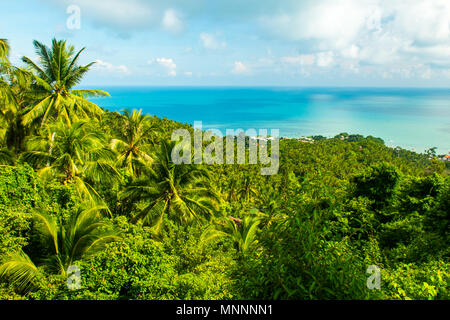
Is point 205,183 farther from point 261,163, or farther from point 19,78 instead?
point 261,163

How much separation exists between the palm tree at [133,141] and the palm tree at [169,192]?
403 centimetres

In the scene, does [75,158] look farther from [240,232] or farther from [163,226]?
[240,232]

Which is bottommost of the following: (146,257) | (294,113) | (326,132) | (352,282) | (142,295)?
(142,295)

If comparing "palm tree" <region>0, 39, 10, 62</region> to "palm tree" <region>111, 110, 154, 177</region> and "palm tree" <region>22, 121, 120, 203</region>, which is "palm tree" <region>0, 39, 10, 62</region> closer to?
"palm tree" <region>22, 121, 120, 203</region>

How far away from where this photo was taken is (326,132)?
11262 centimetres

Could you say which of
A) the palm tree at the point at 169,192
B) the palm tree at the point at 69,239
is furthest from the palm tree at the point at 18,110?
the palm tree at the point at 69,239

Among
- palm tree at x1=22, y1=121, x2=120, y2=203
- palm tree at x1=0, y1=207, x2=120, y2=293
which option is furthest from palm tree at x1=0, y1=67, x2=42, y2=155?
palm tree at x1=0, y1=207, x2=120, y2=293

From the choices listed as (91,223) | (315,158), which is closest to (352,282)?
(91,223)

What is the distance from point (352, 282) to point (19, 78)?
1482 centimetres

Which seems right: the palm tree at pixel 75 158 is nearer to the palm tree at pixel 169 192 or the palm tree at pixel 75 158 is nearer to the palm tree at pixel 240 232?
the palm tree at pixel 169 192

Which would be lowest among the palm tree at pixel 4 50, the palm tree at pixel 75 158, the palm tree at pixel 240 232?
the palm tree at pixel 240 232

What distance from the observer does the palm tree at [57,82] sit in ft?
34.6

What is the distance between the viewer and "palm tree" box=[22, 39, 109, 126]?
10531mm

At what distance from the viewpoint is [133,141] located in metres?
14.5
